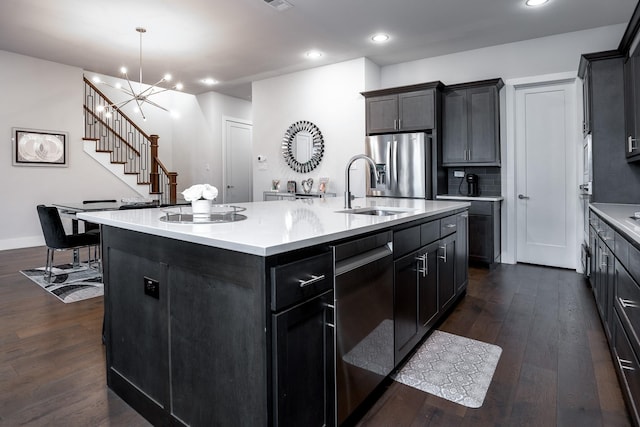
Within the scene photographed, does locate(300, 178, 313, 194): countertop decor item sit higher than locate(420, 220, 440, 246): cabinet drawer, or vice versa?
locate(300, 178, 313, 194): countertop decor item

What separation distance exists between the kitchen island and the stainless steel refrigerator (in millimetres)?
3101

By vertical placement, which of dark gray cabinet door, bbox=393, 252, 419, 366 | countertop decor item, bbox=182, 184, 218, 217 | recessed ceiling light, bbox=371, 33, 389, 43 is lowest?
dark gray cabinet door, bbox=393, 252, 419, 366

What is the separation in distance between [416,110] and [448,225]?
2.73 meters

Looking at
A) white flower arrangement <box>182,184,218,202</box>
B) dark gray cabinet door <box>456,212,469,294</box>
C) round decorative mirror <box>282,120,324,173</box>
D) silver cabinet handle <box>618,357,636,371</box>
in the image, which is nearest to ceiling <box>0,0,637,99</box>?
round decorative mirror <box>282,120,324,173</box>

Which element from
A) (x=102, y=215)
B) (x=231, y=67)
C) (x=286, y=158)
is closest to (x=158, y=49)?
(x=231, y=67)

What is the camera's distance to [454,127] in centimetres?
495

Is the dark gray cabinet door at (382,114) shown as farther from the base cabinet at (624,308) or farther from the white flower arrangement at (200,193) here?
the white flower arrangement at (200,193)

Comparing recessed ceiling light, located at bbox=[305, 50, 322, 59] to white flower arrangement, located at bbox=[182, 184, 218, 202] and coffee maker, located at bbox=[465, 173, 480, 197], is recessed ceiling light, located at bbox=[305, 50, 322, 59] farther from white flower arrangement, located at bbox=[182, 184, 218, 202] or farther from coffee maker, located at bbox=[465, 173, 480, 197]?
white flower arrangement, located at bbox=[182, 184, 218, 202]

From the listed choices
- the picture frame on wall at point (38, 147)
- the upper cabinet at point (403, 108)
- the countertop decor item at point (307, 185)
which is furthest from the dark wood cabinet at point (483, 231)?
the picture frame on wall at point (38, 147)

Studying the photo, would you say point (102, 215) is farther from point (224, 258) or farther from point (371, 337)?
point (371, 337)

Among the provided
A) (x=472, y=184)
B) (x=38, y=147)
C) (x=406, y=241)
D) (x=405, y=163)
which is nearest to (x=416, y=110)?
(x=405, y=163)

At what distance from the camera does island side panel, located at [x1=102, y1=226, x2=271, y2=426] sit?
3.92 ft

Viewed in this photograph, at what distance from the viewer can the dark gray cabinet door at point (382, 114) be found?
5156 millimetres

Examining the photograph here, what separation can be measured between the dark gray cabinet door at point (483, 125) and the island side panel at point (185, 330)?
14.3 feet
